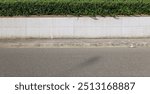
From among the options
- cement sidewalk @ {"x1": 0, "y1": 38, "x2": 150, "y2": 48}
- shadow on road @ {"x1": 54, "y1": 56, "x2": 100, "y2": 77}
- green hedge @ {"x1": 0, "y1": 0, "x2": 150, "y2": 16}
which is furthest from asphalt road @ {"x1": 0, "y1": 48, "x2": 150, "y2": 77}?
green hedge @ {"x1": 0, "y1": 0, "x2": 150, "y2": 16}

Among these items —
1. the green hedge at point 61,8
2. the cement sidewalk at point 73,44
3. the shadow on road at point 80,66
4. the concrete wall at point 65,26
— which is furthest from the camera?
the green hedge at point 61,8

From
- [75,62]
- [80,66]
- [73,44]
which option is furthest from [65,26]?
[80,66]

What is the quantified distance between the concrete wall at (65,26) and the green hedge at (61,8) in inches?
12.7

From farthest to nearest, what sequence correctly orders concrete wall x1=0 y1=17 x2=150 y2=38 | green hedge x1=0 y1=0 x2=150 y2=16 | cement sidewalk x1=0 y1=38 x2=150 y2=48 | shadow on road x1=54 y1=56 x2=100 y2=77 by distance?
green hedge x1=0 y1=0 x2=150 y2=16 → concrete wall x1=0 y1=17 x2=150 y2=38 → cement sidewalk x1=0 y1=38 x2=150 y2=48 → shadow on road x1=54 y1=56 x2=100 y2=77

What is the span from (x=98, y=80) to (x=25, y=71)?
120 inches

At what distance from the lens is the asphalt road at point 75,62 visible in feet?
26.1

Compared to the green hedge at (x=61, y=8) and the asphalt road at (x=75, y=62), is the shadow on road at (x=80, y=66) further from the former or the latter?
the green hedge at (x=61, y=8)

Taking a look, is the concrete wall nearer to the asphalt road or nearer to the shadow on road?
the asphalt road

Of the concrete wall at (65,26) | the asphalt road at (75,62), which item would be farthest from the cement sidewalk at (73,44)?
the concrete wall at (65,26)

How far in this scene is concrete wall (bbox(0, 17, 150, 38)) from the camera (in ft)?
42.3

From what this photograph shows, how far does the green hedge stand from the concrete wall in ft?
1.06

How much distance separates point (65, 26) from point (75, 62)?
405cm

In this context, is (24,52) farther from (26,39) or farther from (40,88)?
(40,88)

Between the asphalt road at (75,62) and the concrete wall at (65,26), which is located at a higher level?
the concrete wall at (65,26)
